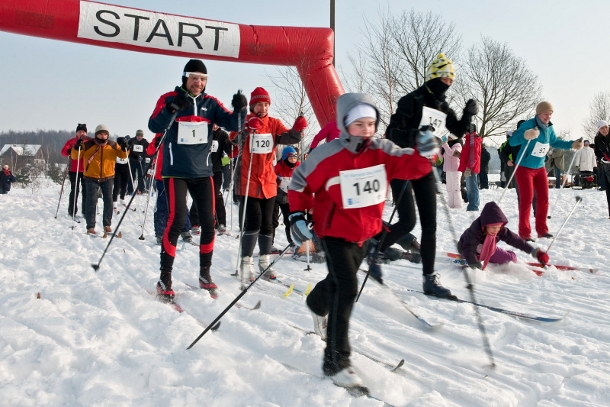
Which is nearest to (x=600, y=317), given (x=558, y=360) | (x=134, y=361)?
(x=558, y=360)

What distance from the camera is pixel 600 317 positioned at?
3.42 metres

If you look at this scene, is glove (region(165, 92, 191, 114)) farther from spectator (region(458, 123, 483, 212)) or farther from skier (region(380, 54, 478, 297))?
spectator (region(458, 123, 483, 212))

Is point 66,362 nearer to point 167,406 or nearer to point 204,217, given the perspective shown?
point 167,406

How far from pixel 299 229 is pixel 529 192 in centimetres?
481

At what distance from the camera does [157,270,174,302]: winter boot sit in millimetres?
3894

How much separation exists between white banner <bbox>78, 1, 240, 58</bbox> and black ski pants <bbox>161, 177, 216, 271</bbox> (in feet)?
21.5

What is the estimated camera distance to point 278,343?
2.96 meters

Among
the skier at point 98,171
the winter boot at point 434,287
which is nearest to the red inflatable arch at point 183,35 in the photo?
the skier at point 98,171

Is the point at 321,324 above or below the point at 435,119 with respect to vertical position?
below

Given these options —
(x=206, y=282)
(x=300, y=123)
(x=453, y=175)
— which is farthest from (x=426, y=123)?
(x=453, y=175)

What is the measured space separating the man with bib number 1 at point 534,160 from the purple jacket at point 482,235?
186cm

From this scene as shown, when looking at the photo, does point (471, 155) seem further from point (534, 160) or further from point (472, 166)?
point (534, 160)

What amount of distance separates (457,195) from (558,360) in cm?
847

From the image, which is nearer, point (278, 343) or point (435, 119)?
point (278, 343)
